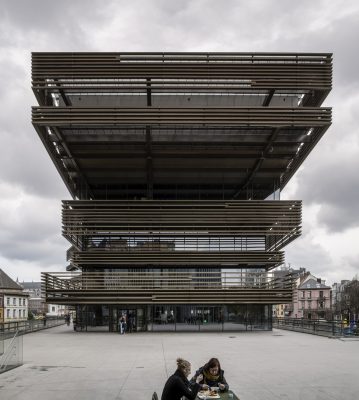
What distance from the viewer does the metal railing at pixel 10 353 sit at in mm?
16130

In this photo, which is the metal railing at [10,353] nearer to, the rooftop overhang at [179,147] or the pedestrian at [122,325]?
the rooftop overhang at [179,147]

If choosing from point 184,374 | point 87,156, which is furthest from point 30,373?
point 87,156

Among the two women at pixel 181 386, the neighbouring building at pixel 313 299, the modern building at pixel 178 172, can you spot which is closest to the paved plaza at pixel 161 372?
the two women at pixel 181 386

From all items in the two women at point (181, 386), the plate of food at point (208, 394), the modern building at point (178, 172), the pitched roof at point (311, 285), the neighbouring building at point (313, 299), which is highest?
the modern building at point (178, 172)

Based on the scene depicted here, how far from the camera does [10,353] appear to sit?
54.2ft

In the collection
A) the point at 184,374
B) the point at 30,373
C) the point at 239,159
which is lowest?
the point at 30,373

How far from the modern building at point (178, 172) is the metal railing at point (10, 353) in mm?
16408

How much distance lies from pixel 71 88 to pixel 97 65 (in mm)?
2121

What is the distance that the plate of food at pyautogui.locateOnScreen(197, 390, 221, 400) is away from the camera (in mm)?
8164

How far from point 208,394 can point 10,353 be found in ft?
33.1

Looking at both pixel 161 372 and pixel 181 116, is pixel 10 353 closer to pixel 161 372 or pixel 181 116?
pixel 161 372

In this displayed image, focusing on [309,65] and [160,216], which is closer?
[309,65]

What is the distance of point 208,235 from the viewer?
3934 centimetres

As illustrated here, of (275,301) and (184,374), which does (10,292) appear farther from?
(184,374)
